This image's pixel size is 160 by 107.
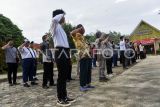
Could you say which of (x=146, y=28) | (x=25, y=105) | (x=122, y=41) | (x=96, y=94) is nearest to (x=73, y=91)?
(x=96, y=94)

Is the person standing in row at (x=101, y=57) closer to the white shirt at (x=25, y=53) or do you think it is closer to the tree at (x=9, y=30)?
the white shirt at (x=25, y=53)

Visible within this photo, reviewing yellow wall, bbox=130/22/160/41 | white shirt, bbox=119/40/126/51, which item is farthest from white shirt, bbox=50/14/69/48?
yellow wall, bbox=130/22/160/41

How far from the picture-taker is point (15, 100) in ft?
27.8

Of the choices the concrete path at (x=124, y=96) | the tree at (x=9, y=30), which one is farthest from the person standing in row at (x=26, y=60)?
the tree at (x=9, y=30)

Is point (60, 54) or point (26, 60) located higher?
point (60, 54)

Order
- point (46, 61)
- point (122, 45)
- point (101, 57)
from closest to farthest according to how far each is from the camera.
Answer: point (46, 61), point (101, 57), point (122, 45)

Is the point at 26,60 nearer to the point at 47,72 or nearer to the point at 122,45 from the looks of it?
the point at 47,72

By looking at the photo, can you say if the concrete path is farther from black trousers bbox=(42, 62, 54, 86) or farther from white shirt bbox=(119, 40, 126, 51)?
white shirt bbox=(119, 40, 126, 51)

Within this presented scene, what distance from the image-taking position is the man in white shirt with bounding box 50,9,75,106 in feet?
23.7

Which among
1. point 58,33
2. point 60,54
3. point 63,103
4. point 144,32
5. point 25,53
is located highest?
point 144,32

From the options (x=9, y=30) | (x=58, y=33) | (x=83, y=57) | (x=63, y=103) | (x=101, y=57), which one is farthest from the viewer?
(x=9, y=30)

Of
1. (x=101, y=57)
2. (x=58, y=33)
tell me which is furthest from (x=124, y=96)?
(x=101, y=57)

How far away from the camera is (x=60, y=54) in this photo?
23.7 feet

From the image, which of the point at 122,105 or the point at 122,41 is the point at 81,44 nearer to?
the point at 122,105
